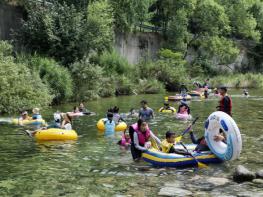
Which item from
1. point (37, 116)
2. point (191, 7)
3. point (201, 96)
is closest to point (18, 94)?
point (37, 116)

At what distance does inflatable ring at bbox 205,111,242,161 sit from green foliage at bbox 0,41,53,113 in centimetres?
1276

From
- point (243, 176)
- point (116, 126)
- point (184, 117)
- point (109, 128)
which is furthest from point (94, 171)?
point (184, 117)

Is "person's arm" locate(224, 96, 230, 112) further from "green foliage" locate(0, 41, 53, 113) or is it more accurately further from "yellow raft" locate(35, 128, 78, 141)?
"green foliage" locate(0, 41, 53, 113)

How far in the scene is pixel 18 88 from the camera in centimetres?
2228

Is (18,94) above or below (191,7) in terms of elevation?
below

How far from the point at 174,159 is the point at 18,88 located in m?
13.6

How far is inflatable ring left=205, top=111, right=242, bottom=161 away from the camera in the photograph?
10656 millimetres

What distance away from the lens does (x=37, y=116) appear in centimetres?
1852

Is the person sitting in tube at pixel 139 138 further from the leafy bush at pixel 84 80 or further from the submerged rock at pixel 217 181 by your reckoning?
the leafy bush at pixel 84 80

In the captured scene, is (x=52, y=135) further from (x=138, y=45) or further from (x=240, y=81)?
(x=240, y=81)

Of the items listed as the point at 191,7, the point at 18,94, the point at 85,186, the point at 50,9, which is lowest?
the point at 85,186

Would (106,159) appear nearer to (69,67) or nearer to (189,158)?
(189,158)

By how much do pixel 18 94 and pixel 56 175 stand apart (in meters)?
13.1

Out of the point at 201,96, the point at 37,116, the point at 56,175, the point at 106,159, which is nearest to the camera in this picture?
the point at 56,175
